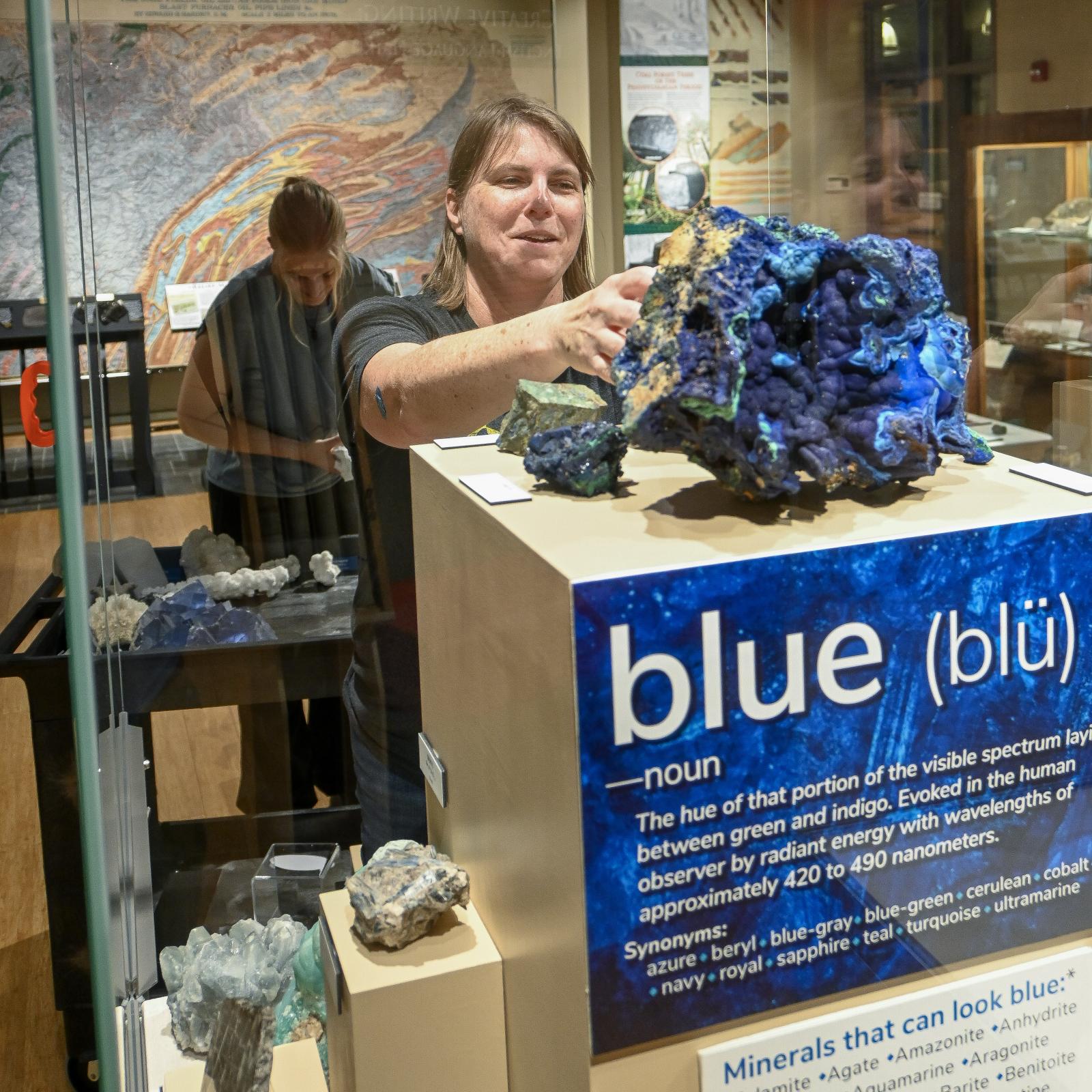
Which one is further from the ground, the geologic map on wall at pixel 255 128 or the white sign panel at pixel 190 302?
the geologic map on wall at pixel 255 128

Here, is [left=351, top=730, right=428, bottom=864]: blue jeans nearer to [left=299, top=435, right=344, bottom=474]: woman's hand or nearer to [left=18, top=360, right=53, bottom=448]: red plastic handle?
[left=299, top=435, right=344, bottom=474]: woman's hand

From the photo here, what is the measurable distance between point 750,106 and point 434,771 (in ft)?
2.84

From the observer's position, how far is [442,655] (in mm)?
1076

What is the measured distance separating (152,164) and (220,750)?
33.5 inches

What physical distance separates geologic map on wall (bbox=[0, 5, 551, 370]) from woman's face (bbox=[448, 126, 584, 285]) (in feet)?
0.57

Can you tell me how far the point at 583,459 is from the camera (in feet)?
2.95

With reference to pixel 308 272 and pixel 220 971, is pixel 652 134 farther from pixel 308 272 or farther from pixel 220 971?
pixel 220 971

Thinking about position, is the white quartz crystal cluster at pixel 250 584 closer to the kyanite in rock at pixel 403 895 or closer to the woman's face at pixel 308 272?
the woman's face at pixel 308 272

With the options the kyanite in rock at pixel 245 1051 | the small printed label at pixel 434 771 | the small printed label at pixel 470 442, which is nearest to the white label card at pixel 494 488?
the small printed label at pixel 470 442

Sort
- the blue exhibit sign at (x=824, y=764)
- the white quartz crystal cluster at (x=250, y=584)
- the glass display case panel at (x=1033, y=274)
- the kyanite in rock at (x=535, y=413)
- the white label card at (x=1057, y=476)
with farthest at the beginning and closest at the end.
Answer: the glass display case panel at (x=1033, y=274) → the white quartz crystal cluster at (x=250, y=584) → the kyanite in rock at (x=535, y=413) → the white label card at (x=1057, y=476) → the blue exhibit sign at (x=824, y=764)

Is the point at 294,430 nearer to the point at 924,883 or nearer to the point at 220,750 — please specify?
the point at 220,750

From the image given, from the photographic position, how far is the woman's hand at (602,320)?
3.05 ft

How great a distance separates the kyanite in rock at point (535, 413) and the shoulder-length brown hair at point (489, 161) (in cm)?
24

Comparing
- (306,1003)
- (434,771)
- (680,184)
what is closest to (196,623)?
(306,1003)
